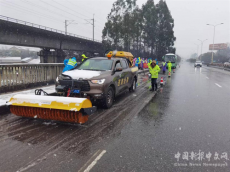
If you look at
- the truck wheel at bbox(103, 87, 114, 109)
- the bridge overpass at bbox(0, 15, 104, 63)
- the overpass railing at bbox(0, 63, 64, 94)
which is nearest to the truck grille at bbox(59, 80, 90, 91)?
the truck wheel at bbox(103, 87, 114, 109)

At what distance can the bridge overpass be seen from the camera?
27344mm

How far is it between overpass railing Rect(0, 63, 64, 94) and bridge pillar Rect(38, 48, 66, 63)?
31.5 m

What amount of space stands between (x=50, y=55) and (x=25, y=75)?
33904 mm

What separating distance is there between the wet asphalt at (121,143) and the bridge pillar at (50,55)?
37.2m

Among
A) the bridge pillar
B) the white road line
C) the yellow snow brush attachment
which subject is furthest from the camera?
the bridge pillar

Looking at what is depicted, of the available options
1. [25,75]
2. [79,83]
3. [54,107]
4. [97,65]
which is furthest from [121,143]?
[25,75]

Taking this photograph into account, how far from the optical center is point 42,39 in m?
34.7

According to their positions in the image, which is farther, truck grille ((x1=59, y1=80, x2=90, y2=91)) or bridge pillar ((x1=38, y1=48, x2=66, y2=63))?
bridge pillar ((x1=38, y1=48, x2=66, y2=63))

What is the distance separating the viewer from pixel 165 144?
4.05 m

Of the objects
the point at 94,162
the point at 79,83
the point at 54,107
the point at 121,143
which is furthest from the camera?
the point at 79,83

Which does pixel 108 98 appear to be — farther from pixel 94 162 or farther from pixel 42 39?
pixel 42 39

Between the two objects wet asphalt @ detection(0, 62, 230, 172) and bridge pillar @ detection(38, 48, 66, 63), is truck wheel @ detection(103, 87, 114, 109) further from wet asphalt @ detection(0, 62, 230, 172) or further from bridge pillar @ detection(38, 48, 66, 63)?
bridge pillar @ detection(38, 48, 66, 63)

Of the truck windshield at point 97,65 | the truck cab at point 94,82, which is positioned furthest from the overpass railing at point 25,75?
the truck windshield at point 97,65

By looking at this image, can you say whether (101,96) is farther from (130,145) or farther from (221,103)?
(221,103)
